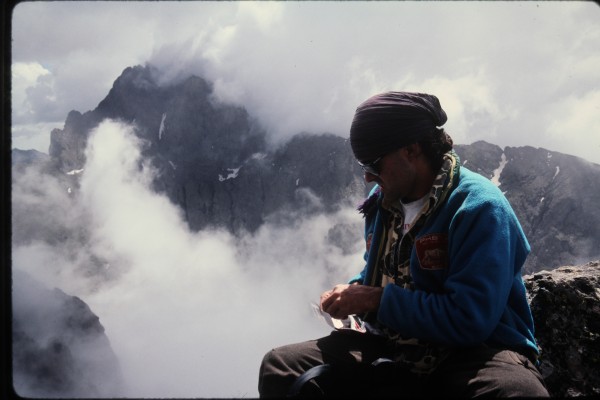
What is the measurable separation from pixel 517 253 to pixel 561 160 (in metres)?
231

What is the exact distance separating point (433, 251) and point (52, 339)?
71866mm

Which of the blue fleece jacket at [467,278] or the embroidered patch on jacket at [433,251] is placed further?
the embroidered patch on jacket at [433,251]

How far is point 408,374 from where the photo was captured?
286 centimetres

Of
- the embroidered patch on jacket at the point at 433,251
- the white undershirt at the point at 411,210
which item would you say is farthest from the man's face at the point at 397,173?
the embroidered patch on jacket at the point at 433,251

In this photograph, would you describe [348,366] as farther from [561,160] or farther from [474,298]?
[561,160]

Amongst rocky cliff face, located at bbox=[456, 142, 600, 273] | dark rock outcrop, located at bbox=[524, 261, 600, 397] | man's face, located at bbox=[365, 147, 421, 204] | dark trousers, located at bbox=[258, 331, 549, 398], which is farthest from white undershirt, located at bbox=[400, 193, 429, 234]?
rocky cliff face, located at bbox=[456, 142, 600, 273]

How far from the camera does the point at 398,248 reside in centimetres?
341

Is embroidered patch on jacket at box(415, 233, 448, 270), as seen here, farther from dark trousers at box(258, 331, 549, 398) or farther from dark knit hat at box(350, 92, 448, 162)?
dark knit hat at box(350, 92, 448, 162)

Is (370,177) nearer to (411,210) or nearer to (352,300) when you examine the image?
(411,210)

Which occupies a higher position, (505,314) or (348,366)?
(505,314)

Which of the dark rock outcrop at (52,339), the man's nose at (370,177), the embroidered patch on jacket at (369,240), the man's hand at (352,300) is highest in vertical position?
the man's nose at (370,177)

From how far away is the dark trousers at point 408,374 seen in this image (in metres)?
2.61

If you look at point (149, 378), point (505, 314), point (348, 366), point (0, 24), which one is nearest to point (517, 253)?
point (505, 314)

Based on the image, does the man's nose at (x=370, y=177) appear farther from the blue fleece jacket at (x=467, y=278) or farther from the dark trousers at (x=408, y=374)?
the dark trousers at (x=408, y=374)
